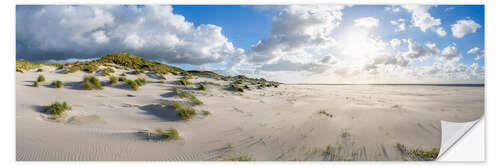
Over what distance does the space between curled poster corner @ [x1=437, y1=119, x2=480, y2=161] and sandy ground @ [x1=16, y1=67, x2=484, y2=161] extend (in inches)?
4.5

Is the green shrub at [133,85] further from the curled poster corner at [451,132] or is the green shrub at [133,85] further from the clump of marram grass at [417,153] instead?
the curled poster corner at [451,132]

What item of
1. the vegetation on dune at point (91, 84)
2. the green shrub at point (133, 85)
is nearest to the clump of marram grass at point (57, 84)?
the vegetation on dune at point (91, 84)

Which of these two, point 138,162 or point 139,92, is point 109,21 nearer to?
point 139,92

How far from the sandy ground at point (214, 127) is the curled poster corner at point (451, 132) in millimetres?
115

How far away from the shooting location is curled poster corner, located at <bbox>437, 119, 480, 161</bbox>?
272 centimetres

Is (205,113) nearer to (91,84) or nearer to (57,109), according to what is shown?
(57,109)

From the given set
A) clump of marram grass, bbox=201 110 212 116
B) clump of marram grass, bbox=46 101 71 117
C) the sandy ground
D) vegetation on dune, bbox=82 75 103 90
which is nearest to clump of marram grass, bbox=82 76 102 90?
vegetation on dune, bbox=82 75 103 90

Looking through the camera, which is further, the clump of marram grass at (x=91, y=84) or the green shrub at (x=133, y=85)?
the green shrub at (x=133, y=85)

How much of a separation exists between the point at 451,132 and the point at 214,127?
14.1ft

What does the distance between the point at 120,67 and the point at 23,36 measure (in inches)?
131

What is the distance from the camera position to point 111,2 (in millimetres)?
3592

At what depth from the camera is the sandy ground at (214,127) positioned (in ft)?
7.39
